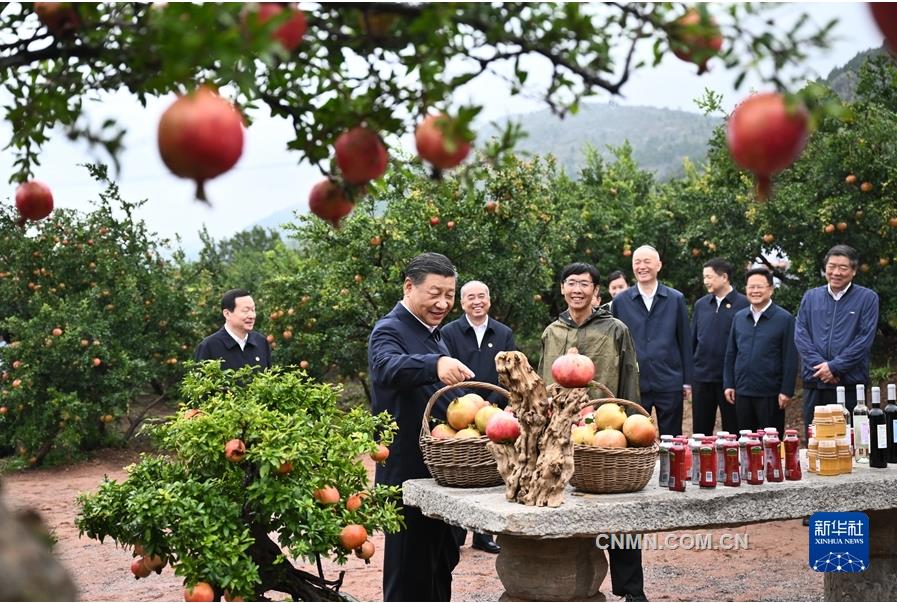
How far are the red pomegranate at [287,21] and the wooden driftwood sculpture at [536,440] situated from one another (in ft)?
9.80

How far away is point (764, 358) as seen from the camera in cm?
841

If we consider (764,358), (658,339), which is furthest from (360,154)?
(764,358)

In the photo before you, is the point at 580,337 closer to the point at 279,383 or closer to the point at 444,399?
the point at 444,399

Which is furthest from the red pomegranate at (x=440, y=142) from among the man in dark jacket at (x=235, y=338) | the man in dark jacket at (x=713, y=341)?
the man in dark jacket at (x=713, y=341)

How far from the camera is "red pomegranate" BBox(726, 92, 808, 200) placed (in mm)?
1475

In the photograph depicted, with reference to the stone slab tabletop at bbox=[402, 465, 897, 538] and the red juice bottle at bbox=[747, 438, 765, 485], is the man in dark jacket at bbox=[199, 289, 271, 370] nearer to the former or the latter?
the stone slab tabletop at bbox=[402, 465, 897, 538]

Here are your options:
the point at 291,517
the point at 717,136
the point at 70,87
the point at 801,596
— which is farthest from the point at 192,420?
the point at 717,136

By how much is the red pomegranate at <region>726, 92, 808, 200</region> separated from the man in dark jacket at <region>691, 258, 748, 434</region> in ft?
25.6

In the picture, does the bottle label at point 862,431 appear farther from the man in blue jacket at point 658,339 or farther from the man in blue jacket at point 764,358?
the man in blue jacket at point 764,358

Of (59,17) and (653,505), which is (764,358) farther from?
(59,17)

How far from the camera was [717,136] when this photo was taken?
1339 cm

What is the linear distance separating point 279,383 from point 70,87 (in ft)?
9.21

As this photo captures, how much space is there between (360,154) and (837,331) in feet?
22.8

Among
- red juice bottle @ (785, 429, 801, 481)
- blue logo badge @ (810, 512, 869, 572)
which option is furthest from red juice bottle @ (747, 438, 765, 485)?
blue logo badge @ (810, 512, 869, 572)
